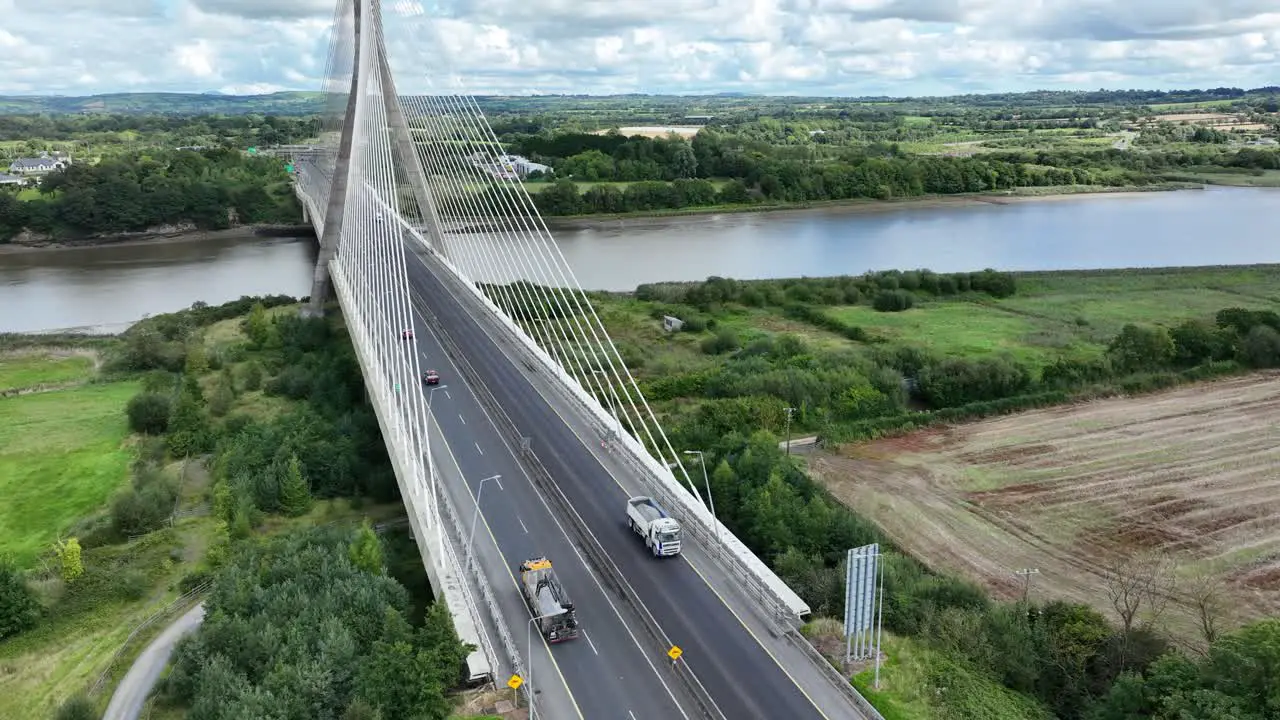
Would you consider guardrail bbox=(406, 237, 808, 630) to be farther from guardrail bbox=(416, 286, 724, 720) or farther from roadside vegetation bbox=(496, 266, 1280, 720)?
guardrail bbox=(416, 286, 724, 720)

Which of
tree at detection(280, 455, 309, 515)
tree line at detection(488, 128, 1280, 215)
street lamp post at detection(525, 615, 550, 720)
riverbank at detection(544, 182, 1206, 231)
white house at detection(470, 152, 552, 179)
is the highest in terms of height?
white house at detection(470, 152, 552, 179)

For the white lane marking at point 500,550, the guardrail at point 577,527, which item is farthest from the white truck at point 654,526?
the white lane marking at point 500,550

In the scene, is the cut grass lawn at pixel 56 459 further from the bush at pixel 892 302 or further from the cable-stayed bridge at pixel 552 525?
the bush at pixel 892 302

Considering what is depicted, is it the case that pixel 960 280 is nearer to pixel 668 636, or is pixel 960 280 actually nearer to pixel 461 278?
pixel 461 278

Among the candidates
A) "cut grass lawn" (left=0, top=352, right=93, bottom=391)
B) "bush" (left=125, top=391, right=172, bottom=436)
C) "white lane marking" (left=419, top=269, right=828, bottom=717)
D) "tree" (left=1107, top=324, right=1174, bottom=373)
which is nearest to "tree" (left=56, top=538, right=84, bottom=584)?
"white lane marking" (left=419, top=269, right=828, bottom=717)

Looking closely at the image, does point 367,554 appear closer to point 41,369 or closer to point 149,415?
point 149,415

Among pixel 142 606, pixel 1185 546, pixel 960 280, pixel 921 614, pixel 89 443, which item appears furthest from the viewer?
pixel 960 280

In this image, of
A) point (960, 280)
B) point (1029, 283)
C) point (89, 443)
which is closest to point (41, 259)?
point (89, 443)
